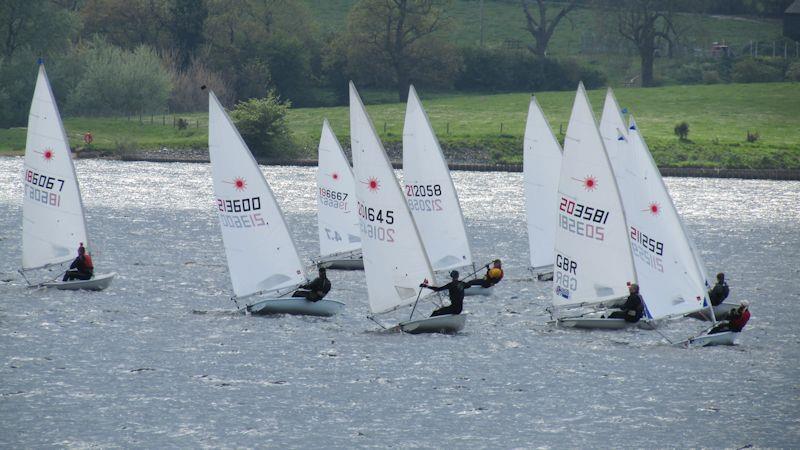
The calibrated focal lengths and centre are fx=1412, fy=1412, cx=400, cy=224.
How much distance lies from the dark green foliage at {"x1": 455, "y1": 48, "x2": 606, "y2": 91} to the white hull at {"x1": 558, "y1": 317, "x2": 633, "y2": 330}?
11866 cm

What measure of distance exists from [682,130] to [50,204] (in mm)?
87693

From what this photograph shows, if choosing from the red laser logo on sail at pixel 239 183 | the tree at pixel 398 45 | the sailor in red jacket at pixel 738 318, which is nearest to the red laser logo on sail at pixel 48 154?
the red laser logo on sail at pixel 239 183

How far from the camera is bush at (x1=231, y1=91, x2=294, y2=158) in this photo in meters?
127

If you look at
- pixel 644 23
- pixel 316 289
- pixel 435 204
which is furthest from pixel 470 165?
pixel 316 289

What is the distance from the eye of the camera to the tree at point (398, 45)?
6176 inches

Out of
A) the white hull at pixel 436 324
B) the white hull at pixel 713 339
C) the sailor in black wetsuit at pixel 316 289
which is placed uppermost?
the sailor in black wetsuit at pixel 316 289

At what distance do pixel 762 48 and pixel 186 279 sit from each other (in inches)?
5254

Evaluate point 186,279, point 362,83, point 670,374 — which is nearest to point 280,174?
point 362,83

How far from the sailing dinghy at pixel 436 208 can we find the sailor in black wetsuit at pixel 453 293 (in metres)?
7.88

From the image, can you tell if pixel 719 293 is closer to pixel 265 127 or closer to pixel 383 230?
pixel 383 230

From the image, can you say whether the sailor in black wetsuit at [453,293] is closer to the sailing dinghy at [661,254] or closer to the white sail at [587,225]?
the white sail at [587,225]

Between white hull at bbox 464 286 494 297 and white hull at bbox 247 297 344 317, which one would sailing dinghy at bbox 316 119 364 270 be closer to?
white hull at bbox 464 286 494 297

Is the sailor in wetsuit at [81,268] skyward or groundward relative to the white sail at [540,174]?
groundward

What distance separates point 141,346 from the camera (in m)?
48.9
